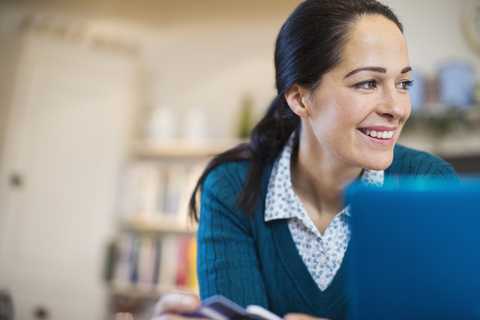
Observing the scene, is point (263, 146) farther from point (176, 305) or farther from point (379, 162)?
point (176, 305)

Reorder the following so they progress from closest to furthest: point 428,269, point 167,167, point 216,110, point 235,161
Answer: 1. point 428,269
2. point 235,161
3. point 167,167
4. point 216,110

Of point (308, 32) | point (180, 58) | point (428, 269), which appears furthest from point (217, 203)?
point (180, 58)

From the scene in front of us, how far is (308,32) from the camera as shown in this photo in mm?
846

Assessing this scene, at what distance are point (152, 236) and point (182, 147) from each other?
60 centimetres

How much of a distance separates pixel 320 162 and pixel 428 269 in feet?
1.80

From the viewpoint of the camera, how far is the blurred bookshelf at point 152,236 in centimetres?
221

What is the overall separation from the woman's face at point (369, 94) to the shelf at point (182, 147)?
4.92 ft

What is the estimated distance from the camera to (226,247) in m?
0.82

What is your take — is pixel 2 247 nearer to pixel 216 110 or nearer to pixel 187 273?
pixel 187 273

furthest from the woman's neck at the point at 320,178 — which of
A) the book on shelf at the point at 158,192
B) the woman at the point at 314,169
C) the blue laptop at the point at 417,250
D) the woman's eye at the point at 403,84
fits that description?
the book on shelf at the point at 158,192

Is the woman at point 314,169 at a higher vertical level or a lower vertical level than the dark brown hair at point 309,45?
lower

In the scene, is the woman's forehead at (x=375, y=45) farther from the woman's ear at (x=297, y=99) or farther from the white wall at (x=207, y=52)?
the white wall at (x=207, y=52)

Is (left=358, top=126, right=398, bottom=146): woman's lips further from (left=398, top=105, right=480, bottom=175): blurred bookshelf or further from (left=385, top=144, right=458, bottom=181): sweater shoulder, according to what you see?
(left=398, top=105, right=480, bottom=175): blurred bookshelf

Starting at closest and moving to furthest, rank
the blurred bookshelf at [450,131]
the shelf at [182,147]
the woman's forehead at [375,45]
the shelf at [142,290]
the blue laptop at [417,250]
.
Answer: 1. the blue laptop at [417,250]
2. the woman's forehead at [375,45]
3. the blurred bookshelf at [450,131]
4. the shelf at [142,290]
5. the shelf at [182,147]
